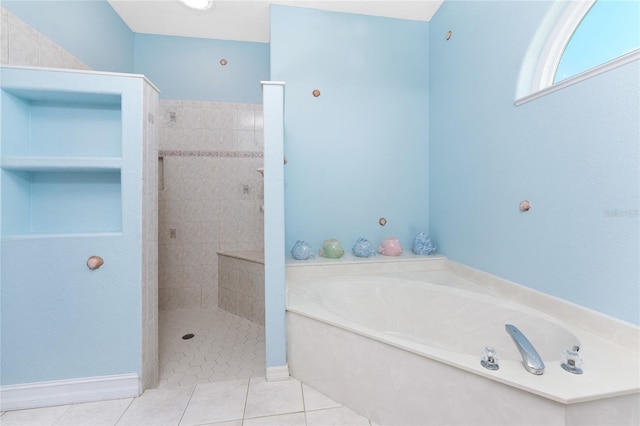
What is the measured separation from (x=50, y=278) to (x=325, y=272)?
163cm

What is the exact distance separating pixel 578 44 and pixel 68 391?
3240 millimetres

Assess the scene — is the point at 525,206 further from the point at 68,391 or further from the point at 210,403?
the point at 68,391

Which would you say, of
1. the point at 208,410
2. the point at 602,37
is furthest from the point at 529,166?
the point at 208,410

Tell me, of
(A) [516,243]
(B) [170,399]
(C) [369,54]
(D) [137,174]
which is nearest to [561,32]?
(A) [516,243]

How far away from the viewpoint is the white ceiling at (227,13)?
92.0 inches

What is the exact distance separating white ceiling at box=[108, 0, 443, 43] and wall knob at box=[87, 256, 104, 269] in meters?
2.26

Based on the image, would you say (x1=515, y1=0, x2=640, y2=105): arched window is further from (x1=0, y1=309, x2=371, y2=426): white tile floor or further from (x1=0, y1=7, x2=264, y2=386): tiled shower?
(x1=0, y1=7, x2=264, y2=386): tiled shower

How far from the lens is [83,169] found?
1.48 meters

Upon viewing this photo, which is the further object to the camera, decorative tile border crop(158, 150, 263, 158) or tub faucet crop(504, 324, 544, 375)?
decorative tile border crop(158, 150, 263, 158)

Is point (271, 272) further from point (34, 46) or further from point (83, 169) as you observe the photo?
point (34, 46)

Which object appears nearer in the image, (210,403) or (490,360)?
(490,360)

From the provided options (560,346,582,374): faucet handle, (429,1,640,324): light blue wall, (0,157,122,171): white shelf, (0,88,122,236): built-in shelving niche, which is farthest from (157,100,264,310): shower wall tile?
(560,346,582,374): faucet handle

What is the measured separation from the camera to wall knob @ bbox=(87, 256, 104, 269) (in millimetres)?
1413

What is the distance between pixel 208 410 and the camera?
1.39 meters
